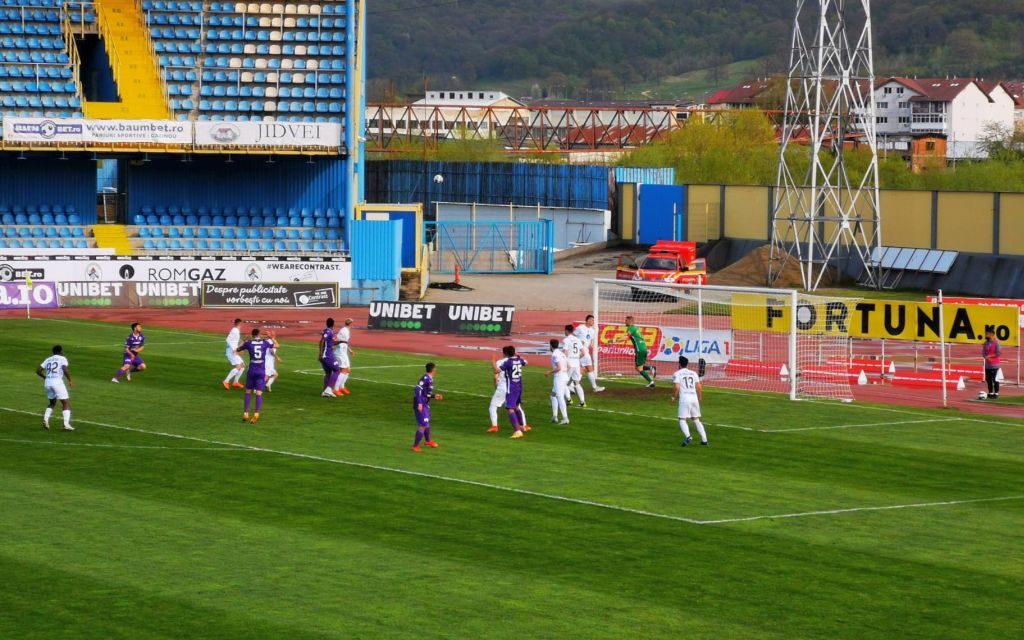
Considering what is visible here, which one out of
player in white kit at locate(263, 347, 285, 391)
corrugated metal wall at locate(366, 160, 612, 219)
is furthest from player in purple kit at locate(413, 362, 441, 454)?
corrugated metal wall at locate(366, 160, 612, 219)

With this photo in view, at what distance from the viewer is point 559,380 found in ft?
97.3

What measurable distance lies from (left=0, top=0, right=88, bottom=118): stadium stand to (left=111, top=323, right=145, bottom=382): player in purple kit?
24415 millimetres

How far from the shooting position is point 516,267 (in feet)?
232

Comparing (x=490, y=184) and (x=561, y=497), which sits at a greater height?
(x=490, y=184)

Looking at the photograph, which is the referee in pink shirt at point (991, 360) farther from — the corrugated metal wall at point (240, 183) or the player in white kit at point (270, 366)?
the corrugated metal wall at point (240, 183)

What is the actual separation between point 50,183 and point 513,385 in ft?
123

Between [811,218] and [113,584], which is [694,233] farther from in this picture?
[113,584]

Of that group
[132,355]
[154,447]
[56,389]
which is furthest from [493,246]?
[154,447]

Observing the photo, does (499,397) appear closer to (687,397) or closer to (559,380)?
(559,380)

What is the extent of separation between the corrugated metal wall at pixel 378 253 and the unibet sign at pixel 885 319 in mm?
21410

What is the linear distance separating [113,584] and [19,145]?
1649 inches

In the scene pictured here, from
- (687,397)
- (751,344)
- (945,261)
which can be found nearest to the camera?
(687,397)

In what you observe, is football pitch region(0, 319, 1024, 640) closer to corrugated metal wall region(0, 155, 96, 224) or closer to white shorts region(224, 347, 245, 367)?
white shorts region(224, 347, 245, 367)

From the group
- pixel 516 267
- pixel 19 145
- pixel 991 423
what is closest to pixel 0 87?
pixel 19 145
